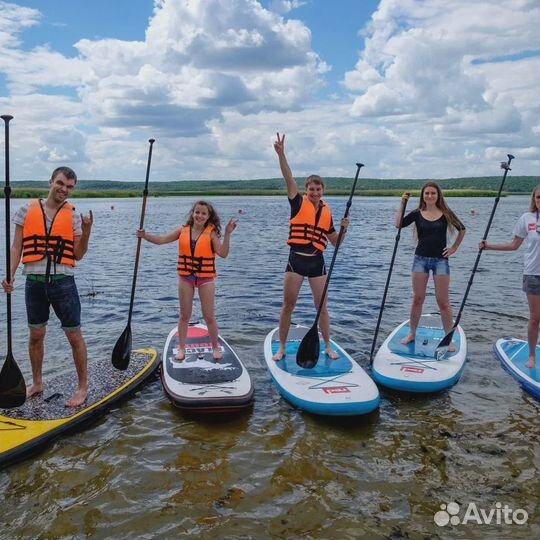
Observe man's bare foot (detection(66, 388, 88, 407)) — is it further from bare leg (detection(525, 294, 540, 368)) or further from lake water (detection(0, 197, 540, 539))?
bare leg (detection(525, 294, 540, 368))

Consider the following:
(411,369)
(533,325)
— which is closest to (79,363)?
(411,369)

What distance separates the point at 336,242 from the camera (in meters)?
6.97

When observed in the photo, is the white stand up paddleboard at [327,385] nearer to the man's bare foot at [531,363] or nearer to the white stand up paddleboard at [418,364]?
the white stand up paddleboard at [418,364]

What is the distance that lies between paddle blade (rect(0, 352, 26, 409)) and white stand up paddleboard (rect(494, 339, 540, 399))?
601cm

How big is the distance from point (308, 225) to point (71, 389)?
356 centimetres

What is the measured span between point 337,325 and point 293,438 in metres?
4.70

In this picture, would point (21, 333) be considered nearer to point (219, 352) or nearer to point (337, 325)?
point (219, 352)

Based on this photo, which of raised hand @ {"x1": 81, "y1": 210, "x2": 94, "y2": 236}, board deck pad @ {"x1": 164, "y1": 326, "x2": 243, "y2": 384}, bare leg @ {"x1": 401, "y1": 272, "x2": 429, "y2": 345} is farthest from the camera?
bare leg @ {"x1": 401, "y1": 272, "x2": 429, "y2": 345}

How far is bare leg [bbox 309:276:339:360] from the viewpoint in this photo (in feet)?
22.4

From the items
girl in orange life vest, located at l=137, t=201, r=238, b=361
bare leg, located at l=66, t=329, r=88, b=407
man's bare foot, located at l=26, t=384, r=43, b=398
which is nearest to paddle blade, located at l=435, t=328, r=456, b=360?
girl in orange life vest, located at l=137, t=201, r=238, b=361

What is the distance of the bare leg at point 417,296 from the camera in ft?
23.8

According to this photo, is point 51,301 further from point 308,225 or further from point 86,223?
point 308,225

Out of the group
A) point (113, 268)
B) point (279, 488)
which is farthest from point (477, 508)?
point (113, 268)

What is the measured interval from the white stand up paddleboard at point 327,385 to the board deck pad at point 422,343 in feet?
3.07
